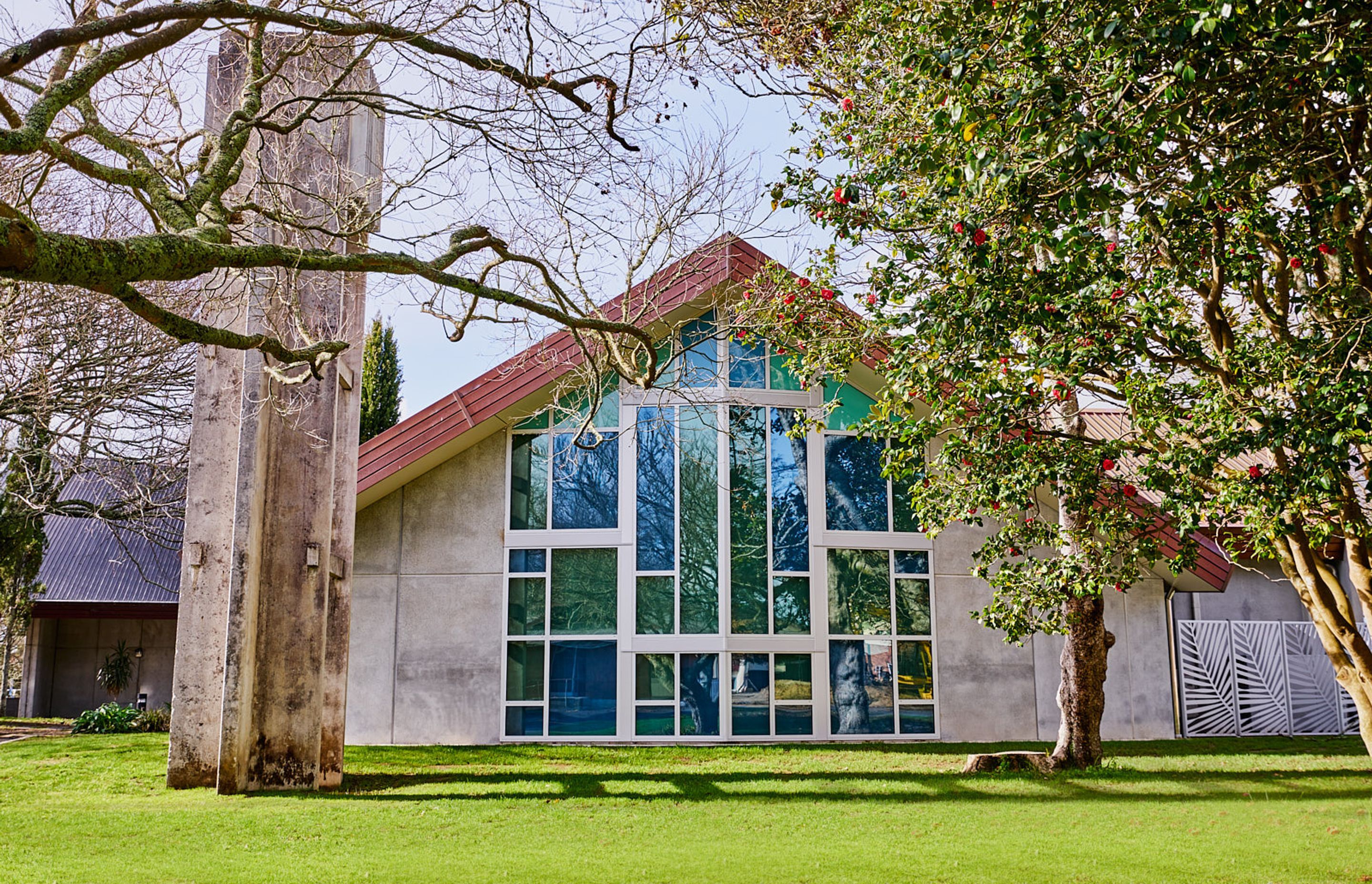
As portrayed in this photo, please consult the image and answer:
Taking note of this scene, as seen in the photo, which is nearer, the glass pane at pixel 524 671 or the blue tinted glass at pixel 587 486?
the glass pane at pixel 524 671

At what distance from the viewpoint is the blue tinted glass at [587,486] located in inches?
625

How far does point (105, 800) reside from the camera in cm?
1034

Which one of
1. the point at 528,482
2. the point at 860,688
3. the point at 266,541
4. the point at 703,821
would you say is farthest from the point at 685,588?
the point at 703,821

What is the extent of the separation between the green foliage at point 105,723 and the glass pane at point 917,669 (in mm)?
11798

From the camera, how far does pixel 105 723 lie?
56.6 ft

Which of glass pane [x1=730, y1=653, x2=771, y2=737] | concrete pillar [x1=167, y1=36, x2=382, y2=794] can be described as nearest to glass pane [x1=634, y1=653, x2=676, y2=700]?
glass pane [x1=730, y1=653, x2=771, y2=737]

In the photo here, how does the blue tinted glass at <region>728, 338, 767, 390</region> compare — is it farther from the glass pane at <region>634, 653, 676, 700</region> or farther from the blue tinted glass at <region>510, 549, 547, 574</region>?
the glass pane at <region>634, 653, 676, 700</region>

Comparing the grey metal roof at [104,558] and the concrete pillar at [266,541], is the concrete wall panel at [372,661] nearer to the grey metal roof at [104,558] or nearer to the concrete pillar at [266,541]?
the concrete pillar at [266,541]

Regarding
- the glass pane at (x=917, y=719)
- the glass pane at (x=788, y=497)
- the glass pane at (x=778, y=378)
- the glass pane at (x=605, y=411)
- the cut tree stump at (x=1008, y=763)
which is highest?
the glass pane at (x=778, y=378)

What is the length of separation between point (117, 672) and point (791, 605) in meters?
14.3

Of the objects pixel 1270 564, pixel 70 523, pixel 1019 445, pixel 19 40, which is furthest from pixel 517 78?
pixel 70 523

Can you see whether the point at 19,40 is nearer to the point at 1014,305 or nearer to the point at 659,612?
the point at 1014,305

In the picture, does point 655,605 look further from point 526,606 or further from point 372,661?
point 372,661

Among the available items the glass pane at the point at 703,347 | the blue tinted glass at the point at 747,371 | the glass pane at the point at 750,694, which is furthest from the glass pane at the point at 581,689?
the blue tinted glass at the point at 747,371
